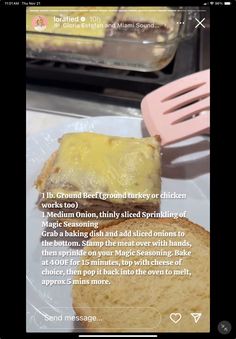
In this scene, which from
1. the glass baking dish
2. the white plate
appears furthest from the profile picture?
the white plate

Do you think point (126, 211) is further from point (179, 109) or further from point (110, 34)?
point (110, 34)

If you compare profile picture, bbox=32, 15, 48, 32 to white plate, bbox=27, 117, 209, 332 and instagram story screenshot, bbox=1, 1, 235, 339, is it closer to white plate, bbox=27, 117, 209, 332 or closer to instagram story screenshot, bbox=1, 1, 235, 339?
instagram story screenshot, bbox=1, 1, 235, 339

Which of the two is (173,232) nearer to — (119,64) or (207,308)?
(207,308)

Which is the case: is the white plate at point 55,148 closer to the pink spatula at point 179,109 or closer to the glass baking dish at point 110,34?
the pink spatula at point 179,109

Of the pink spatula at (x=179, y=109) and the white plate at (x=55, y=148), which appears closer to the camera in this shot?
the white plate at (x=55, y=148)

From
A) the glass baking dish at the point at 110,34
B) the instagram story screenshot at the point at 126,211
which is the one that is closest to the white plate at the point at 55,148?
the instagram story screenshot at the point at 126,211
